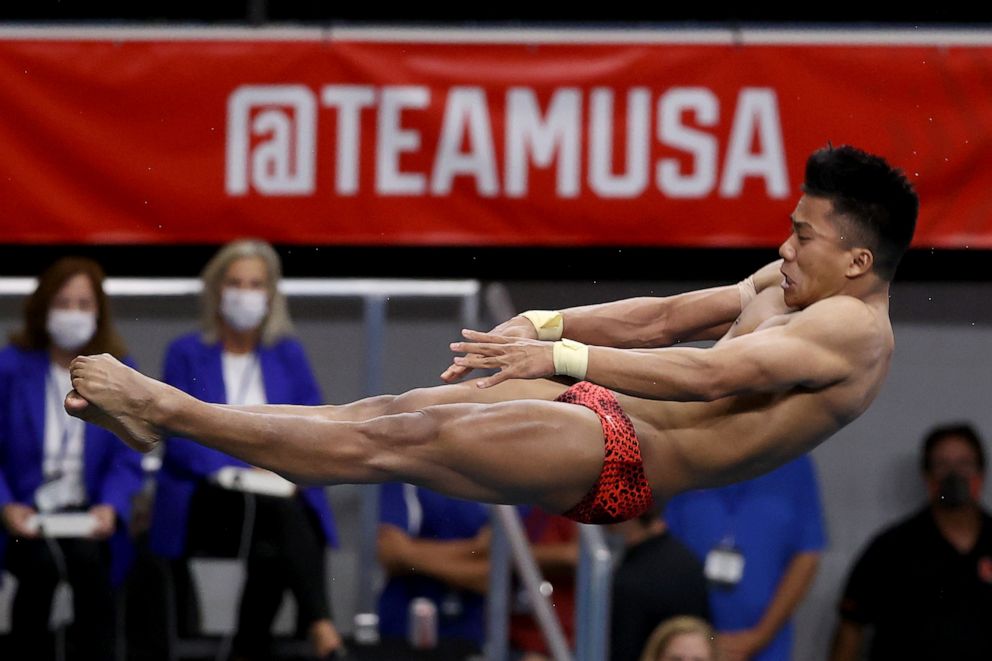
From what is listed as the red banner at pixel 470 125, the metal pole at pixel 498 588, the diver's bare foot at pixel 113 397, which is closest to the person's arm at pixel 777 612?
the metal pole at pixel 498 588

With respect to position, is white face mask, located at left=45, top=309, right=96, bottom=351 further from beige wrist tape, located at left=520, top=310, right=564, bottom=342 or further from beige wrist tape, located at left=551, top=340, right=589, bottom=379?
beige wrist tape, located at left=551, top=340, right=589, bottom=379

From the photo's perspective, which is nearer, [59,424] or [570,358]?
[570,358]

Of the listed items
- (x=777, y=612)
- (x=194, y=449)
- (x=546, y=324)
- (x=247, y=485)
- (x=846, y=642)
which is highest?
(x=546, y=324)

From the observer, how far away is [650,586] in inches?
237

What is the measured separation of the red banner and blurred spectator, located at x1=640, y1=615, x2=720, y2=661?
55.7 inches

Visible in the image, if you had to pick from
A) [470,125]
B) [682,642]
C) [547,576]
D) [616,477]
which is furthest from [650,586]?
[470,125]

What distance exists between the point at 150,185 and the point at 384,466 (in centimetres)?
243

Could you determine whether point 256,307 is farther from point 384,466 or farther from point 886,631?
point 886,631

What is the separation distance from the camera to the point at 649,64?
657 centimetres

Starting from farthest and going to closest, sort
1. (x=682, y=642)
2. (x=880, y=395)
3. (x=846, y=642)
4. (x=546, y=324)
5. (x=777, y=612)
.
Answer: (x=880, y=395) < (x=846, y=642) < (x=777, y=612) < (x=682, y=642) < (x=546, y=324)

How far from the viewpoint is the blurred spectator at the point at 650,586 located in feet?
19.6

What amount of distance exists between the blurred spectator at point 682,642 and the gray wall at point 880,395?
164 centimetres

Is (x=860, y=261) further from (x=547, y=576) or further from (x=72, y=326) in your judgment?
(x=72, y=326)

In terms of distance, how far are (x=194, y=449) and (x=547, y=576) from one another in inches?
49.1
